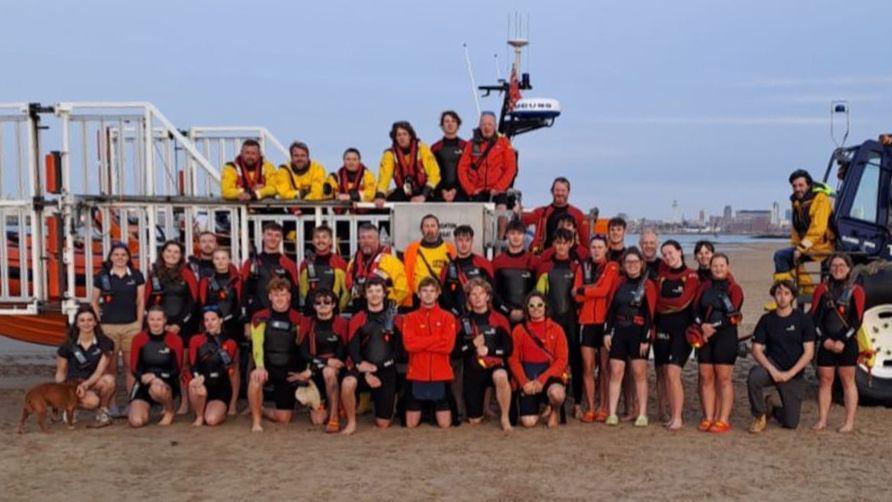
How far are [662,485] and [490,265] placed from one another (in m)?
2.76

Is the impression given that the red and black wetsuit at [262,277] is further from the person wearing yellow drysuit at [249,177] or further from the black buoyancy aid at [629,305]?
the black buoyancy aid at [629,305]

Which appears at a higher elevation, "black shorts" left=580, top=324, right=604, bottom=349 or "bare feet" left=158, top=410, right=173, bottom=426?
"black shorts" left=580, top=324, right=604, bottom=349

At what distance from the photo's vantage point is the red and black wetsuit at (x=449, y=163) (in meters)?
9.09

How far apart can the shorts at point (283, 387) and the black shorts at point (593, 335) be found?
2.65 metres

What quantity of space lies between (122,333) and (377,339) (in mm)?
2425

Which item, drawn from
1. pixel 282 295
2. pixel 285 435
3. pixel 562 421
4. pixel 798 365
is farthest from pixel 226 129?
pixel 798 365

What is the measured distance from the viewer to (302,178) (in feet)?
28.8

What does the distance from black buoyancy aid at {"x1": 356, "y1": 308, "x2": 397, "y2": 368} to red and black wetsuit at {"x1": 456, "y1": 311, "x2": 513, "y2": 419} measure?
64cm

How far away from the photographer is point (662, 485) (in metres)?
5.75

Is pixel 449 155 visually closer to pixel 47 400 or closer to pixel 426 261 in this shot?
pixel 426 261

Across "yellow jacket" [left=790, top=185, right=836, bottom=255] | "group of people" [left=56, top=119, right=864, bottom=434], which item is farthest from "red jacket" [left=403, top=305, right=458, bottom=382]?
"yellow jacket" [left=790, top=185, right=836, bottom=255]

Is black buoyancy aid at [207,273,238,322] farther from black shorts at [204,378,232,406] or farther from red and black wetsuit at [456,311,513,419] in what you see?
red and black wetsuit at [456,311,513,419]

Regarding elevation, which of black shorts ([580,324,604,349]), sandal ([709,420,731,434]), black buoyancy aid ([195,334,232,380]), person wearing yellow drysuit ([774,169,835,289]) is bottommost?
sandal ([709,420,731,434])

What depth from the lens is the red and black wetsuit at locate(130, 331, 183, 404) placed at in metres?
7.50
